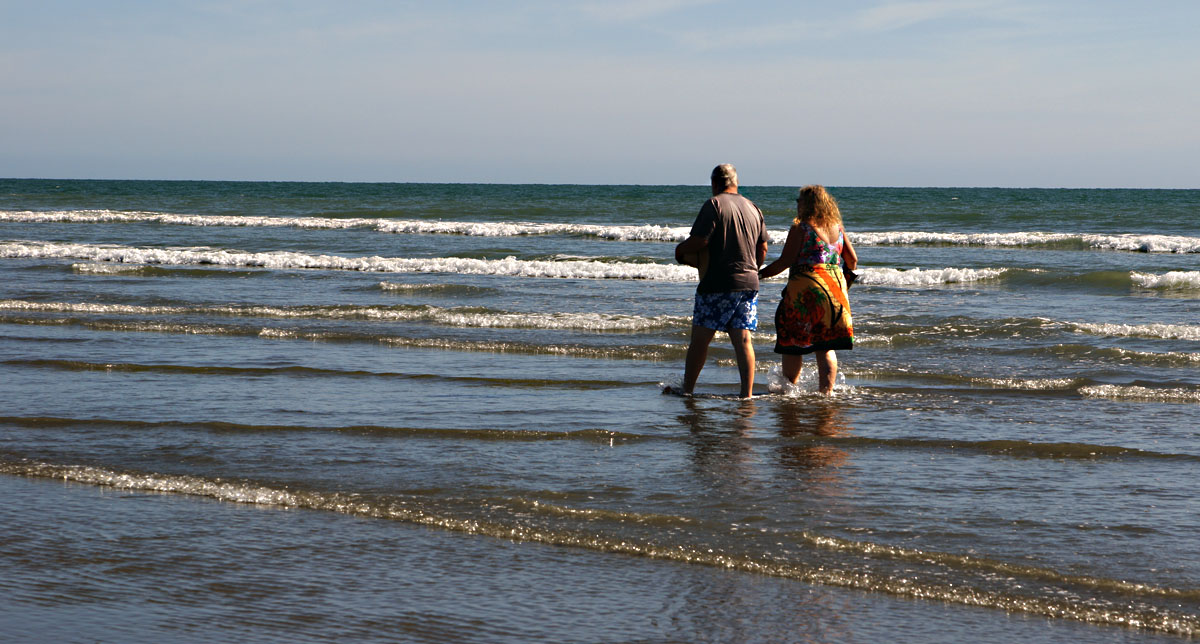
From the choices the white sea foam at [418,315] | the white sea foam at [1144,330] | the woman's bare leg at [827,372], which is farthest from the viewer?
the white sea foam at [418,315]

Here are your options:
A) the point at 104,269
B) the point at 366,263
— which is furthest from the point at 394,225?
the point at 104,269

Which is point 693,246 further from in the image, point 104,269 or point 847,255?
point 104,269

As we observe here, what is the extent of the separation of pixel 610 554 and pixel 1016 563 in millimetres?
1454

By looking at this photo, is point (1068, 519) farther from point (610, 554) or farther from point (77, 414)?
point (77, 414)

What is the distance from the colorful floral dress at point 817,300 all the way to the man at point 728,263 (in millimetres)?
276

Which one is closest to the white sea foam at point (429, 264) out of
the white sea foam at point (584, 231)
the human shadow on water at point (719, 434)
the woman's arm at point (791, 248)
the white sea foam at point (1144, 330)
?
the white sea foam at point (584, 231)

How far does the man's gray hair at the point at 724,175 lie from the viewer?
7.49 metres

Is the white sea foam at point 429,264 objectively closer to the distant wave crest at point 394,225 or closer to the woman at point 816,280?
the distant wave crest at point 394,225

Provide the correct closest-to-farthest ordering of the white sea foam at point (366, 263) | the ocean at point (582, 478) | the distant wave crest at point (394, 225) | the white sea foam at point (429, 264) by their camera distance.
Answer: the ocean at point (582, 478), the white sea foam at point (429, 264), the white sea foam at point (366, 263), the distant wave crest at point (394, 225)

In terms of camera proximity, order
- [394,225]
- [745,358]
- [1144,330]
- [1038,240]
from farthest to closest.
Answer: [394,225] < [1038,240] < [1144,330] < [745,358]

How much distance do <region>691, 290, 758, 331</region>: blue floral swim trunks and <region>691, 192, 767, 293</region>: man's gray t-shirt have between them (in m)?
0.05

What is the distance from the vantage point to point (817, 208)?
748 centimetres

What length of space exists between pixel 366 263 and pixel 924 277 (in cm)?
1014

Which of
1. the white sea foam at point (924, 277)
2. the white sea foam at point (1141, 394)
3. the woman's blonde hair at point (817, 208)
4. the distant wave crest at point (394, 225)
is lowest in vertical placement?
the white sea foam at point (1141, 394)
